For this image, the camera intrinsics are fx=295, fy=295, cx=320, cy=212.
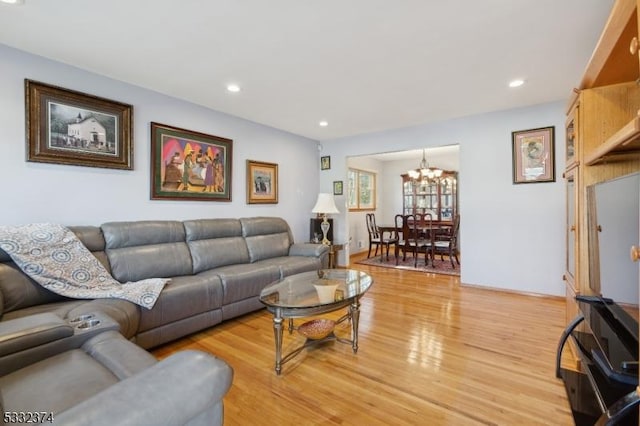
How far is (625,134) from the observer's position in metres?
1.13

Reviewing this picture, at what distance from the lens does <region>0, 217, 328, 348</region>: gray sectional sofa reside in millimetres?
1980

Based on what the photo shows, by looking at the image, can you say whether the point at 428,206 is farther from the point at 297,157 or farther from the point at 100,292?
the point at 100,292

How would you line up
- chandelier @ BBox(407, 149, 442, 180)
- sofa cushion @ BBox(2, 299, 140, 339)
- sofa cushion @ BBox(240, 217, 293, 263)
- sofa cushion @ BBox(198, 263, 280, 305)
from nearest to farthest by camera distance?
sofa cushion @ BBox(2, 299, 140, 339) < sofa cushion @ BBox(198, 263, 280, 305) < sofa cushion @ BBox(240, 217, 293, 263) < chandelier @ BBox(407, 149, 442, 180)

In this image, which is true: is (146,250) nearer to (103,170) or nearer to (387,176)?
(103,170)

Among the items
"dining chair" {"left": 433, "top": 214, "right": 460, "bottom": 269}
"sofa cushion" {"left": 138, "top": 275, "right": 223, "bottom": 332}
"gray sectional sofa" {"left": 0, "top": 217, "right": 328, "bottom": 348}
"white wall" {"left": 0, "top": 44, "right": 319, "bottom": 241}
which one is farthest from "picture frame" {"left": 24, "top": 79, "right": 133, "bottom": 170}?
"dining chair" {"left": 433, "top": 214, "right": 460, "bottom": 269}

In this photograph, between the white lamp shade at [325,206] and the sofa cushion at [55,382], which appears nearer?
the sofa cushion at [55,382]

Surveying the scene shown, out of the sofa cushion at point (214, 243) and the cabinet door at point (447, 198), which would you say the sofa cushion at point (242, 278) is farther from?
the cabinet door at point (447, 198)

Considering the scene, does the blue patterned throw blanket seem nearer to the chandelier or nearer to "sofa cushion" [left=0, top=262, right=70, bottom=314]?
"sofa cushion" [left=0, top=262, right=70, bottom=314]

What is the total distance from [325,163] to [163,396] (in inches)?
197

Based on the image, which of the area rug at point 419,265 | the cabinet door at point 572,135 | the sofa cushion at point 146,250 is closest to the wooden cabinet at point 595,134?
the cabinet door at point 572,135

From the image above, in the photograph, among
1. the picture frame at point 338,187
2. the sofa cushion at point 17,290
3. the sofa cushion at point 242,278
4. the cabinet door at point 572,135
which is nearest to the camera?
the sofa cushion at point 17,290

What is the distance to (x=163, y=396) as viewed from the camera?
2.40ft

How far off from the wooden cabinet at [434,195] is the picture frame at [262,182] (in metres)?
4.07

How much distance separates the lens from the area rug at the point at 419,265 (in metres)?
4.96
